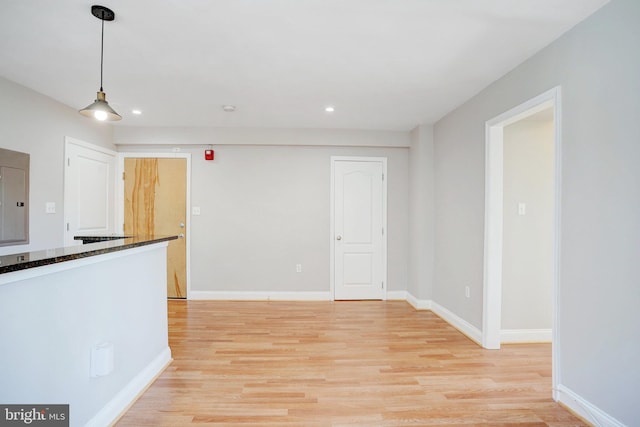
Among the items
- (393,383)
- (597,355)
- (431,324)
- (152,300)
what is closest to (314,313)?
(431,324)

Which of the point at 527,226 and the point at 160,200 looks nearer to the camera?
the point at 527,226

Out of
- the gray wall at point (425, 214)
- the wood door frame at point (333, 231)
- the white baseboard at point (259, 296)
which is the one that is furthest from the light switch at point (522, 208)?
the white baseboard at point (259, 296)

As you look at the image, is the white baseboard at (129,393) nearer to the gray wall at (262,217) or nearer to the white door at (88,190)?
the gray wall at (262,217)

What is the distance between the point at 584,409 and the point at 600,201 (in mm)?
1318

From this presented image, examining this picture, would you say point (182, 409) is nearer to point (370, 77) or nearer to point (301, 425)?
point (301, 425)

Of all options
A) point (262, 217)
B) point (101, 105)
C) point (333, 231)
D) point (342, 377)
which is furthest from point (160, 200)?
point (342, 377)

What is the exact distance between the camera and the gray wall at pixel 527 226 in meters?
3.25

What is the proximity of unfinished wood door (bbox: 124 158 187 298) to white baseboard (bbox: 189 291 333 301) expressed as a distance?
389mm

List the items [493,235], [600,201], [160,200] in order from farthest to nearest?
[160,200]
[493,235]
[600,201]

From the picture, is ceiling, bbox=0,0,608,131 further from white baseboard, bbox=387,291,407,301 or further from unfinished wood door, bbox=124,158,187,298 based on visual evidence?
white baseboard, bbox=387,291,407,301

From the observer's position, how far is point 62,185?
365 centimetres

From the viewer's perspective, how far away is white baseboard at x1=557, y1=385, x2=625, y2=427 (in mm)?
1847

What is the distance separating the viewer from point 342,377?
2.53m

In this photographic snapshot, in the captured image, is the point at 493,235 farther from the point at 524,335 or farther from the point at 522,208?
the point at 524,335
